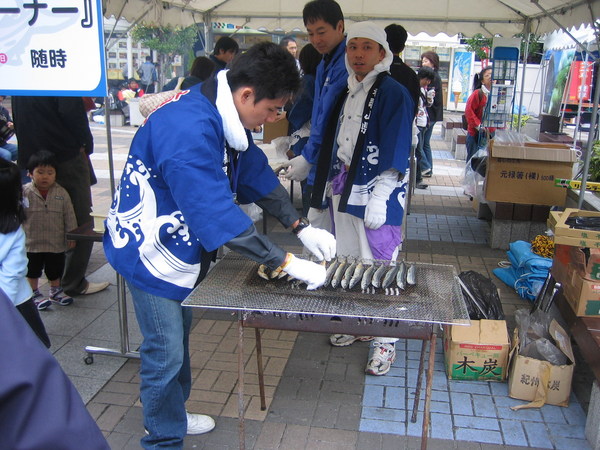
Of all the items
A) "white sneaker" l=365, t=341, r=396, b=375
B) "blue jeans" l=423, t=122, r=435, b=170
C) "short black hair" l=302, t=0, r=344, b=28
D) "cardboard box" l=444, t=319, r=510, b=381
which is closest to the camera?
"cardboard box" l=444, t=319, r=510, b=381

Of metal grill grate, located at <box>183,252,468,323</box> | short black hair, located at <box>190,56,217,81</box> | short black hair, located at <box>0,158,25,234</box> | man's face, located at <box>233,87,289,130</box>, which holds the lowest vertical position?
metal grill grate, located at <box>183,252,468,323</box>

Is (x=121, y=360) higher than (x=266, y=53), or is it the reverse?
(x=266, y=53)

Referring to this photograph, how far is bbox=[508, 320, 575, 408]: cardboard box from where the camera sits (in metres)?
3.07

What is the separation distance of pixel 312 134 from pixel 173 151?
5.82 feet

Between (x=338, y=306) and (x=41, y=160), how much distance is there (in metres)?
2.84

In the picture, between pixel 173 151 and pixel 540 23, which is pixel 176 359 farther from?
pixel 540 23

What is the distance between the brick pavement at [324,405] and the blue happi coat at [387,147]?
1.00 metres

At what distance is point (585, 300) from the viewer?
314 centimetres

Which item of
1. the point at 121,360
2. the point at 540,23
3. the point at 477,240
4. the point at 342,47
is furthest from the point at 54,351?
the point at 540,23

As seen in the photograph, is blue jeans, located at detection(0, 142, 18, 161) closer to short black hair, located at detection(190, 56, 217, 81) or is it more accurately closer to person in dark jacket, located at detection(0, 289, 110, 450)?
short black hair, located at detection(190, 56, 217, 81)

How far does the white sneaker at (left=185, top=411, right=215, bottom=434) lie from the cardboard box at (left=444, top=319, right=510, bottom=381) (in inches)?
57.8

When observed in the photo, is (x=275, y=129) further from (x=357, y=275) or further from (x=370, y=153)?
(x=357, y=275)

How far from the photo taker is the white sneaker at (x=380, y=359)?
11.1 ft

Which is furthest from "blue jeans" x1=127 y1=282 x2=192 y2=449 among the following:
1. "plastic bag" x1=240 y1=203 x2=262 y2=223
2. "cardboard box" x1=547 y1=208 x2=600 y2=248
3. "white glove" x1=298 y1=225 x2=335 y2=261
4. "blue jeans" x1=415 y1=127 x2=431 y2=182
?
"blue jeans" x1=415 y1=127 x2=431 y2=182
